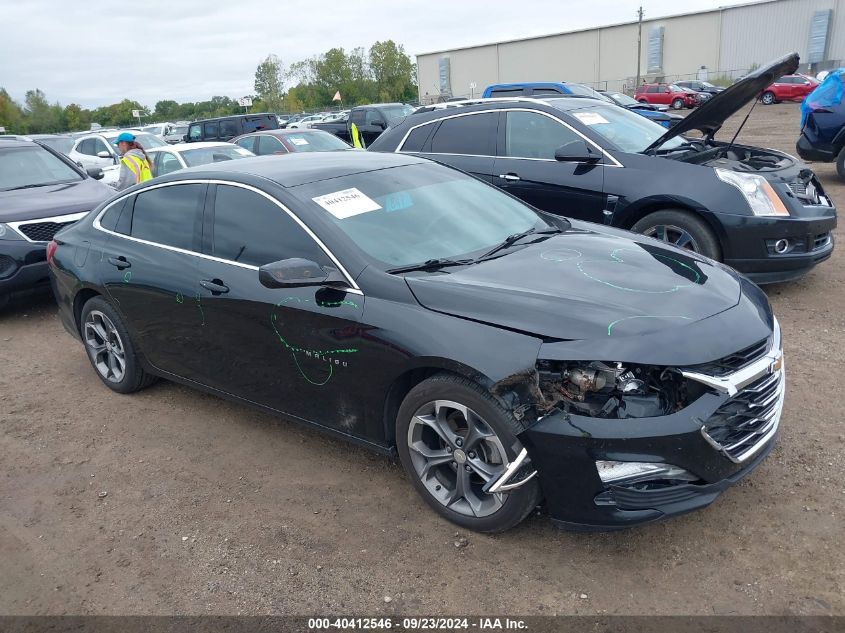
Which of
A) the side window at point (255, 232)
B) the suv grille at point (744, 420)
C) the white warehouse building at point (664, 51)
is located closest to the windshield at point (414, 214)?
the side window at point (255, 232)

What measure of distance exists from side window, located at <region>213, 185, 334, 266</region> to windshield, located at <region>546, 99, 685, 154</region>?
3.80m

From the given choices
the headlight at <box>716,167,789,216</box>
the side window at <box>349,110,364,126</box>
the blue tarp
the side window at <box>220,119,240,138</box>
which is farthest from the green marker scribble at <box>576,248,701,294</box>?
the side window at <box>349,110,364,126</box>

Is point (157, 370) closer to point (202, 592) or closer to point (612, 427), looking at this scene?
point (202, 592)

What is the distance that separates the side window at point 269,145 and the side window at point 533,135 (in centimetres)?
680

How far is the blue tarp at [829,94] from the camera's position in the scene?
10445 millimetres

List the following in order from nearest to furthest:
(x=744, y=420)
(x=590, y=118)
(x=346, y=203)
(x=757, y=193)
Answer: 1. (x=744, y=420)
2. (x=346, y=203)
3. (x=757, y=193)
4. (x=590, y=118)

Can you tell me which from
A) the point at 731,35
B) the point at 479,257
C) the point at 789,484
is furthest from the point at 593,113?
the point at 731,35

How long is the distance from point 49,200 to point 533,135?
17.6 ft

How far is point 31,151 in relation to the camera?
28.2ft

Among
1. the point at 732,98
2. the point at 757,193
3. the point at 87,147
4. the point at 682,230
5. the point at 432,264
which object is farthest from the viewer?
the point at 87,147

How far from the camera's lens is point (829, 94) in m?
10.5

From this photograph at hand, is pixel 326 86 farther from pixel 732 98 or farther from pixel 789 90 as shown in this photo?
pixel 732 98

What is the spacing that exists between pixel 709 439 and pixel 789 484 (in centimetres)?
98

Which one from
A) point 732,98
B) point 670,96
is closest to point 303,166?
point 732,98
